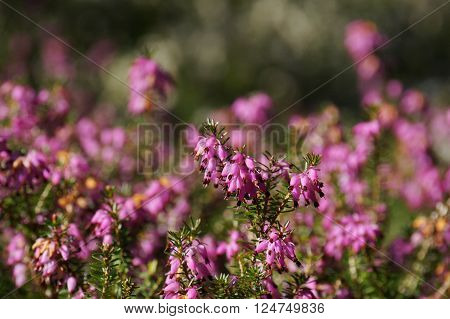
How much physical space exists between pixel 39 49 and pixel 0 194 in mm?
7284

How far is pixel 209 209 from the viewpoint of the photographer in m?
4.23

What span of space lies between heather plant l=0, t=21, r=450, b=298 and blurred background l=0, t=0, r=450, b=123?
18.0ft

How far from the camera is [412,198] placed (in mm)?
4902

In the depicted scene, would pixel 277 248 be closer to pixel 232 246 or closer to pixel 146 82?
pixel 232 246

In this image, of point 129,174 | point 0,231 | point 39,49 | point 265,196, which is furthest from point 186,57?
point 265,196

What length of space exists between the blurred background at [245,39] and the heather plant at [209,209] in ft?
18.0

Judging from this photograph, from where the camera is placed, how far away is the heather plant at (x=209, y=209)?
2.59 m

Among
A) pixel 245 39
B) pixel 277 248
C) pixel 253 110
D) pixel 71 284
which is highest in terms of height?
pixel 245 39

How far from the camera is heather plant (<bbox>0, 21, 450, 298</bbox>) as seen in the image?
8.48 ft

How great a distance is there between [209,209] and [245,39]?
23.7ft

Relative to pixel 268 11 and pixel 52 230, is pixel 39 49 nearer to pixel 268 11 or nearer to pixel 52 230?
pixel 268 11

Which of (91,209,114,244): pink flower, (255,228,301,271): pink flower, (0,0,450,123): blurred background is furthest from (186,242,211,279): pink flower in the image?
(0,0,450,123): blurred background

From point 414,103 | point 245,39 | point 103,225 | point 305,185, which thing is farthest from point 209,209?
point 245,39

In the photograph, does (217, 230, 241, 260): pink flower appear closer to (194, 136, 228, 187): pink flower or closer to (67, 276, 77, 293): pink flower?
(194, 136, 228, 187): pink flower
